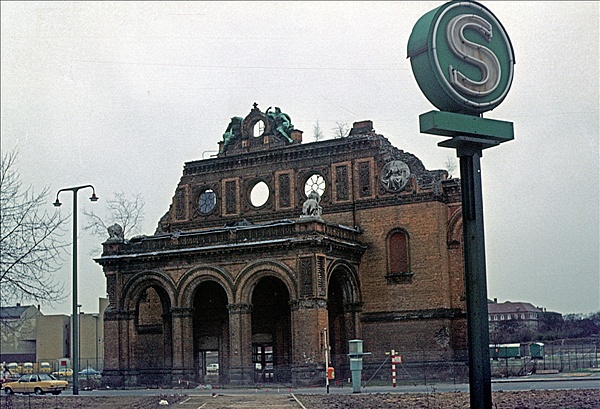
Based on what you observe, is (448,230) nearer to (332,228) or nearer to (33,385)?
(332,228)

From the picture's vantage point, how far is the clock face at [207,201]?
168 ft

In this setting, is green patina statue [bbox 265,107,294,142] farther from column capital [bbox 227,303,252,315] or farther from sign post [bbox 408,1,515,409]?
sign post [bbox 408,1,515,409]

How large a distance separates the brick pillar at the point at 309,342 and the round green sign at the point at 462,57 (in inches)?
1167

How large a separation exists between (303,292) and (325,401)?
13371mm

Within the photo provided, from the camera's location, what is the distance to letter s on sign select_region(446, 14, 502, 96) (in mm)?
10680

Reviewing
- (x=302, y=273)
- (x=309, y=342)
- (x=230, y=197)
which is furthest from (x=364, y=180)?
(x=309, y=342)

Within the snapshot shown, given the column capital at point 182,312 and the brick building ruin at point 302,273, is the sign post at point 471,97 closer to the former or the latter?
the brick building ruin at point 302,273

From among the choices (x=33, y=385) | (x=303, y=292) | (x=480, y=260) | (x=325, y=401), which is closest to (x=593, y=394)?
(x=325, y=401)

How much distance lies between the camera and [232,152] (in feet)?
167

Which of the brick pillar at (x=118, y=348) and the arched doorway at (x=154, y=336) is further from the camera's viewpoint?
the arched doorway at (x=154, y=336)

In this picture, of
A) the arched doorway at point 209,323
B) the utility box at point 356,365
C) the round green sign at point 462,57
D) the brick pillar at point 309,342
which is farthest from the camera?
the arched doorway at point 209,323

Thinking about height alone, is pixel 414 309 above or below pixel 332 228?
below

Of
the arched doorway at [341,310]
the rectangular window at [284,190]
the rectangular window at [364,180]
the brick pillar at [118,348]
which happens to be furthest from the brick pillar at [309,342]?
the brick pillar at [118,348]

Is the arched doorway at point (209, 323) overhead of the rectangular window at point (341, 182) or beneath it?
beneath
